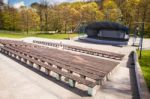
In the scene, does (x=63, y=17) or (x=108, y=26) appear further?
(x=63, y=17)

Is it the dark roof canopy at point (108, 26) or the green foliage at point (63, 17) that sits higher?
the green foliage at point (63, 17)

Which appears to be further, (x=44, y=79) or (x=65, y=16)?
(x=65, y=16)

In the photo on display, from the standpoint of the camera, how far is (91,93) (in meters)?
8.12

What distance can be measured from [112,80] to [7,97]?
548 cm

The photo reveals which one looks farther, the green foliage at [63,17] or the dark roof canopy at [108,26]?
the green foliage at [63,17]

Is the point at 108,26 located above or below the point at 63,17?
below

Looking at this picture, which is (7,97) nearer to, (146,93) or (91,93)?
(91,93)

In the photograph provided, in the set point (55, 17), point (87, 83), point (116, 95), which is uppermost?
point (55, 17)

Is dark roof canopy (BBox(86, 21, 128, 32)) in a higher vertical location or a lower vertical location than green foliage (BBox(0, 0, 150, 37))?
lower

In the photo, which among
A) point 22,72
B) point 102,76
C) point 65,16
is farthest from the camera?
point 65,16

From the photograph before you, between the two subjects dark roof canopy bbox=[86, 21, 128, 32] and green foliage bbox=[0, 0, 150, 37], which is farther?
green foliage bbox=[0, 0, 150, 37]

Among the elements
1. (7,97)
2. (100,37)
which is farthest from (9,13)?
(7,97)

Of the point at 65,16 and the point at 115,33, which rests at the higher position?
the point at 65,16

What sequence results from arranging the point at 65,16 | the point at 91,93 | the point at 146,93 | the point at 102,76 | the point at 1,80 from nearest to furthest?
1. the point at 146,93
2. the point at 91,93
3. the point at 102,76
4. the point at 1,80
5. the point at 65,16
